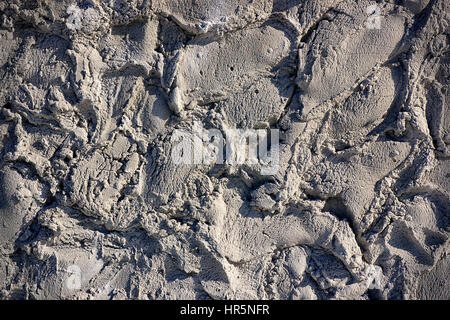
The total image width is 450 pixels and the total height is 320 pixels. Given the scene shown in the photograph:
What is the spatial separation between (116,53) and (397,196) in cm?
150

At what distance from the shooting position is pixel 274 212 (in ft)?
6.63

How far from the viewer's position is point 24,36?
1983mm

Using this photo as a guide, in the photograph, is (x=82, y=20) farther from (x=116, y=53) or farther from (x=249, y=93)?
(x=249, y=93)

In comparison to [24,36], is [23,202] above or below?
below

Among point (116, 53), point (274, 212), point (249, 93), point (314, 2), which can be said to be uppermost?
point (314, 2)

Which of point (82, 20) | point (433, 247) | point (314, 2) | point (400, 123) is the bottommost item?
point (433, 247)

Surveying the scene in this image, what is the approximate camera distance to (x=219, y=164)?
2006 mm

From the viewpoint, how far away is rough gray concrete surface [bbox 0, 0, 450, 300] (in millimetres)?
1962

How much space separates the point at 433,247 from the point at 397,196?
11.6 inches

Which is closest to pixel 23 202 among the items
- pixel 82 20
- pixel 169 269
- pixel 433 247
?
pixel 169 269

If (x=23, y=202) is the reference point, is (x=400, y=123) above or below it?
above

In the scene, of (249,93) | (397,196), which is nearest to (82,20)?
(249,93)

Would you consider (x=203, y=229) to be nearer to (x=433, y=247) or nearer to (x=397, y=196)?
(x=397, y=196)

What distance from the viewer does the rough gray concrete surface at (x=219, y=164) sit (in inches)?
77.2
